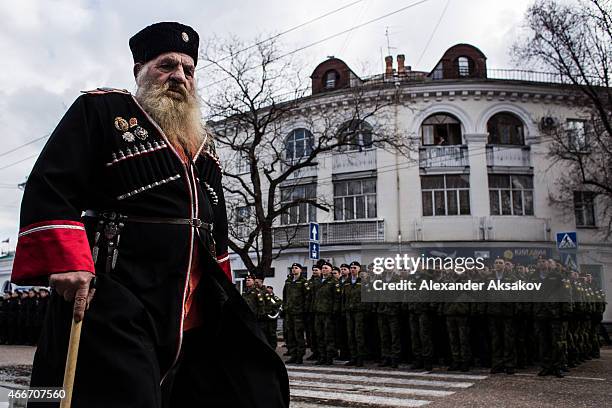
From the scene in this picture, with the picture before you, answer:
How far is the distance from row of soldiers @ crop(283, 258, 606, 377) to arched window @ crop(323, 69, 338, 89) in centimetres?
2077

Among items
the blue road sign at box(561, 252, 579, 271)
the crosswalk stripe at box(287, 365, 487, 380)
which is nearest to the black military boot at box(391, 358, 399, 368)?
the crosswalk stripe at box(287, 365, 487, 380)

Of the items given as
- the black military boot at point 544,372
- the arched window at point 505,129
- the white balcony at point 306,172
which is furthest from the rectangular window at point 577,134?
the black military boot at point 544,372

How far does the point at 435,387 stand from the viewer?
28.1ft

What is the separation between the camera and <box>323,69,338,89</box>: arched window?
108 feet

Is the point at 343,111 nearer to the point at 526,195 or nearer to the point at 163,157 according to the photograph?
the point at 526,195

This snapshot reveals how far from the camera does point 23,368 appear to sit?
1110 cm

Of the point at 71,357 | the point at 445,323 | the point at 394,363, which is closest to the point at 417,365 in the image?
the point at 394,363

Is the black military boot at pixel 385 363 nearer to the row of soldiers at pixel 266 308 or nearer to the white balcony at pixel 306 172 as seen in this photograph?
the row of soldiers at pixel 266 308

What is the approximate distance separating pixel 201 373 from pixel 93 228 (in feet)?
2.69

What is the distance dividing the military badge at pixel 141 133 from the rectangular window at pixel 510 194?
26512 mm

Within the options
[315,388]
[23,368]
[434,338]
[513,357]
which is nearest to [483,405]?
[315,388]

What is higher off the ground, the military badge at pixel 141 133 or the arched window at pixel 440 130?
the arched window at pixel 440 130

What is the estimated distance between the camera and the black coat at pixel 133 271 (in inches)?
92.4

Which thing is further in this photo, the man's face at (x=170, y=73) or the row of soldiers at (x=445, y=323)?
the row of soldiers at (x=445, y=323)
